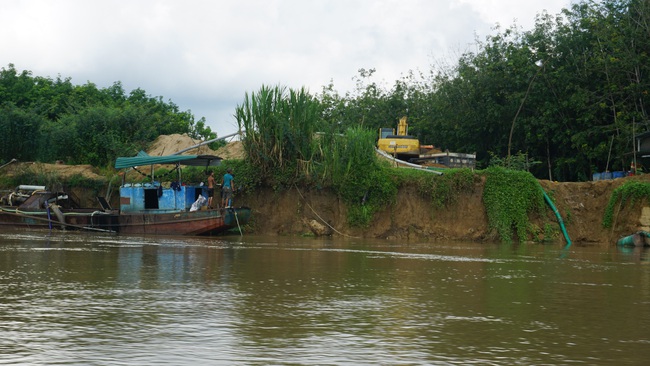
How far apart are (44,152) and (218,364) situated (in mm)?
34609

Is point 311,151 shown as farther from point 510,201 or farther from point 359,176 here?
point 510,201

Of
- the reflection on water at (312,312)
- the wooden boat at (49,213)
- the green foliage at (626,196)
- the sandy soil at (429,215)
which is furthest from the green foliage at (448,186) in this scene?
the reflection on water at (312,312)

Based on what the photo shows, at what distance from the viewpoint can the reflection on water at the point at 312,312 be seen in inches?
241

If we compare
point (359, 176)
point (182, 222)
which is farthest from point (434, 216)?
point (182, 222)

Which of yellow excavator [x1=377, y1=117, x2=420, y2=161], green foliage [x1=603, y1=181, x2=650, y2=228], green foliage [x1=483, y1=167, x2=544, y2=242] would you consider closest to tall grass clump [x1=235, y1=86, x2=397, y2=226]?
green foliage [x1=483, y1=167, x2=544, y2=242]

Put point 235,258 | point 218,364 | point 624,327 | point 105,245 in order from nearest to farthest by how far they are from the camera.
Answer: point 218,364, point 624,327, point 235,258, point 105,245

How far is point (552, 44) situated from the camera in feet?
112

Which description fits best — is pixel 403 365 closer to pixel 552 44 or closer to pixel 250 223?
pixel 250 223

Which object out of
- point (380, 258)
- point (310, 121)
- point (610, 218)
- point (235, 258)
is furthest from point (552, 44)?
point (235, 258)

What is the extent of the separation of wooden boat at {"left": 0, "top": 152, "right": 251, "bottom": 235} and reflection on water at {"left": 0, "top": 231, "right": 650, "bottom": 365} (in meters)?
10.0

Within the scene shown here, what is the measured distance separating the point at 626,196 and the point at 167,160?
15.7 m

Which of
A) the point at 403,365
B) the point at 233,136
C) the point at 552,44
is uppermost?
the point at 552,44

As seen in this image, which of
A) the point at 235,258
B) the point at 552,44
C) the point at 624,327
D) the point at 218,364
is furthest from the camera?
the point at 552,44

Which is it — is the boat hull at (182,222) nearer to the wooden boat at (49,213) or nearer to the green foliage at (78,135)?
the wooden boat at (49,213)
